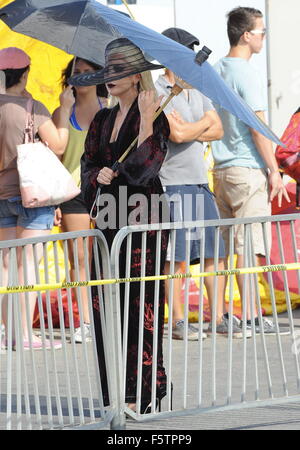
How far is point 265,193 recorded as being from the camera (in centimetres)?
828

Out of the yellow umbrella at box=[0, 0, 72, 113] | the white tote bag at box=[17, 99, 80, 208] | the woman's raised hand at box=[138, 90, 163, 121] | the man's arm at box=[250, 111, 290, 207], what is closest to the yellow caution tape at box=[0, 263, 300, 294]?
the woman's raised hand at box=[138, 90, 163, 121]

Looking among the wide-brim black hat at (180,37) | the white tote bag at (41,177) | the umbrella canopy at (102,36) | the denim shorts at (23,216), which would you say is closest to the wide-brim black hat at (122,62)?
the umbrella canopy at (102,36)

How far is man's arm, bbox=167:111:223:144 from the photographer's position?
7.57m

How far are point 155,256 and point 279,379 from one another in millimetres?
1105

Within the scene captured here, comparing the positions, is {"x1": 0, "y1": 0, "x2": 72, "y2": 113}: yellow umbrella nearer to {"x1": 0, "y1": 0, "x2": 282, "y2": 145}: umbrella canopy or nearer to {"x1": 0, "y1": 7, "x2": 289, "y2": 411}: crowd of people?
{"x1": 0, "y1": 7, "x2": 289, "y2": 411}: crowd of people

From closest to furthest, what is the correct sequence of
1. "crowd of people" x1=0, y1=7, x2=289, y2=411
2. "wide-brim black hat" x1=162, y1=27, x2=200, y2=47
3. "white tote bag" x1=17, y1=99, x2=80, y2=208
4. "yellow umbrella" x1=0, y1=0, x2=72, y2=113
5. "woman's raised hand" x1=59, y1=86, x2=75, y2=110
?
1. "crowd of people" x1=0, y1=7, x2=289, y2=411
2. "wide-brim black hat" x1=162, y1=27, x2=200, y2=47
3. "white tote bag" x1=17, y1=99, x2=80, y2=208
4. "woman's raised hand" x1=59, y1=86, x2=75, y2=110
5. "yellow umbrella" x1=0, y1=0, x2=72, y2=113

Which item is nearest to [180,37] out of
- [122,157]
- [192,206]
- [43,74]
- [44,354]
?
[122,157]

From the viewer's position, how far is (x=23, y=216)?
24.7 feet

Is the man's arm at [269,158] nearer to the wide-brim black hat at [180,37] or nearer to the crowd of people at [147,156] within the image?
the crowd of people at [147,156]

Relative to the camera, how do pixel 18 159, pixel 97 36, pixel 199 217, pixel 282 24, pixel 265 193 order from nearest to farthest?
pixel 97 36 < pixel 18 159 < pixel 199 217 < pixel 265 193 < pixel 282 24

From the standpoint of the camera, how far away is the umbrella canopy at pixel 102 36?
5320 mm

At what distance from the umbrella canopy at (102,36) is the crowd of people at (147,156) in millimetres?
206
